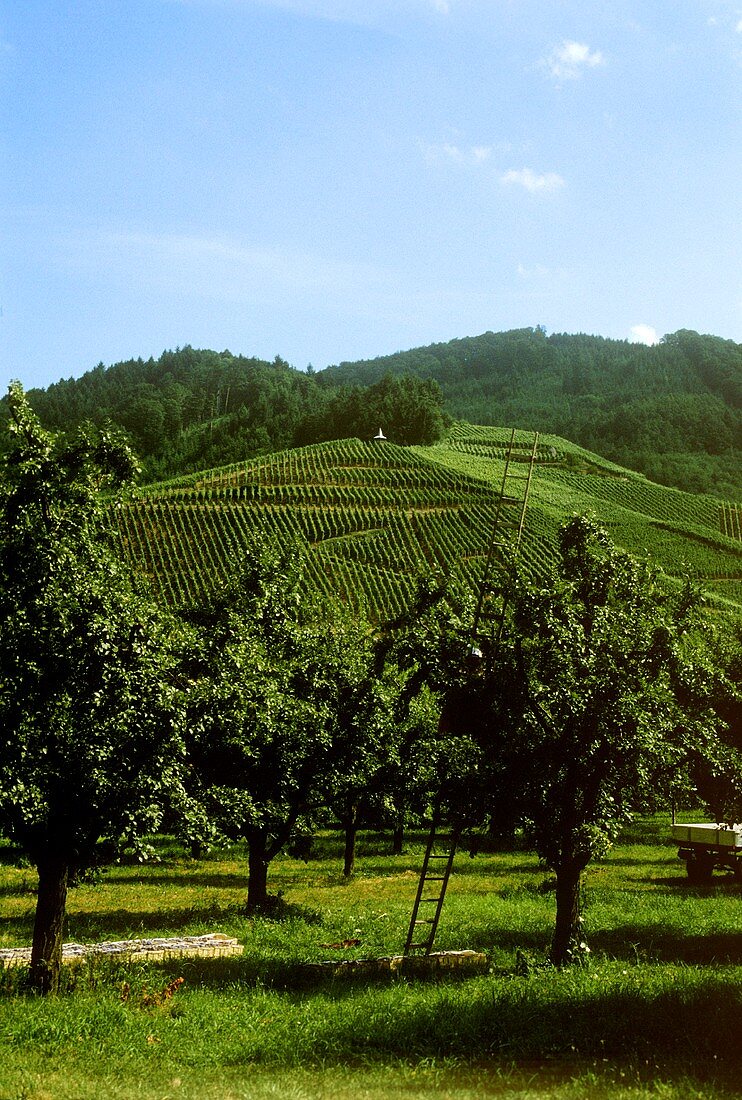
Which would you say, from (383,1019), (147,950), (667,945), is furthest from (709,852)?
(383,1019)

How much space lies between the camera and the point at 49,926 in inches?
640

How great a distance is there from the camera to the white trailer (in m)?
36.0

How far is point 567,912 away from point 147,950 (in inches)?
352

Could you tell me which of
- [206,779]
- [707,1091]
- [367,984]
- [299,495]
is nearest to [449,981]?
[367,984]

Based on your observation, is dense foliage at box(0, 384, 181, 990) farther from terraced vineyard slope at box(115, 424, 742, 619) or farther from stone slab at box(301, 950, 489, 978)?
terraced vineyard slope at box(115, 424, 742, 619)

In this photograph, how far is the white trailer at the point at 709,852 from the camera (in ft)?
118

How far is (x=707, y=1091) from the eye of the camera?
11.1m

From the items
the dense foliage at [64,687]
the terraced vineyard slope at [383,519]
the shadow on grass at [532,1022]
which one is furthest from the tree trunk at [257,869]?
the terraced vineyard slope at [383,519]

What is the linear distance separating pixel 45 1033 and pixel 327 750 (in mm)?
17642

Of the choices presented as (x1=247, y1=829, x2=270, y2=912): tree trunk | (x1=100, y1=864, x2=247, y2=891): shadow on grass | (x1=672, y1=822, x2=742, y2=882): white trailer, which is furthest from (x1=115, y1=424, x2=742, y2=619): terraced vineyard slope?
(x1=247, y1=829, x2=270, y2=912): tree trunk

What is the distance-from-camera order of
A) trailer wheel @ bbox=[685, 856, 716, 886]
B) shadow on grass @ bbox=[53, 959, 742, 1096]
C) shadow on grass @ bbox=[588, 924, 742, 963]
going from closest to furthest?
shadow on grass @ bbox=[53, 959, 742, 1096], shadow on grass @ bbox=[588, 924, 742, 963], trailer wheel @ bbox=[685, 856, 716, 886]

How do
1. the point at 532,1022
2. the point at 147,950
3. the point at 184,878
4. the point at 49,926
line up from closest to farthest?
the point at 532,1022, the point at 49,926, the point at 147,950, the point at 184,878

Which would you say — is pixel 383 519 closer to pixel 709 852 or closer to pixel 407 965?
pixel 709 852

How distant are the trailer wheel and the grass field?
963 cm
